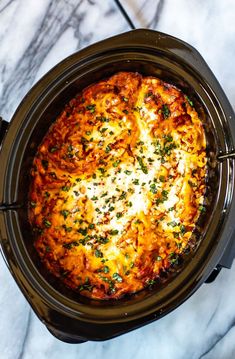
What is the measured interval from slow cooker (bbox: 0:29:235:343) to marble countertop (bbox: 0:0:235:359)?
32 centimetres

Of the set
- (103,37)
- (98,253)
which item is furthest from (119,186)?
(103,37)

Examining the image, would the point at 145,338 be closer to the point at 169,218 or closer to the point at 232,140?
the point at 169,218

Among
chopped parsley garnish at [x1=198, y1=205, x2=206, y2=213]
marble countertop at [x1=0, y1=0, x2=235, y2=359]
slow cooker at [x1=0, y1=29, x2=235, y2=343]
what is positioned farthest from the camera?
marble countertop at [x1=0, y1=0, x2=235, y2=359]

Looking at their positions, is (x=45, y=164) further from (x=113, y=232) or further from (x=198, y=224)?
(x=198, y=224)

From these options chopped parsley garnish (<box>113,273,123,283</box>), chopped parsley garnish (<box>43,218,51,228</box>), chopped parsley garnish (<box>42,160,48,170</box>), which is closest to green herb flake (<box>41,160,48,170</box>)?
chopped parsley garnish (<box>42,160,48,170</box>)

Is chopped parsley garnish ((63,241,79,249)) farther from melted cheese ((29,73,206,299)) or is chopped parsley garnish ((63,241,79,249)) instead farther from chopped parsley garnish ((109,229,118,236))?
chopped parsley garnish ((109,229,118,236))

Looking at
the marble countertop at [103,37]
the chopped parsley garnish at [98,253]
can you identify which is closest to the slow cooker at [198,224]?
the chopped parsley garnish at [98,253]

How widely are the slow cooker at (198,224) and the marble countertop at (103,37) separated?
32 cm

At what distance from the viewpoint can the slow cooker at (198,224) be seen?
1917 mm

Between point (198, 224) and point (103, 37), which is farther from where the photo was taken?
point (103, 37)

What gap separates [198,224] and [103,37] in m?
0.79

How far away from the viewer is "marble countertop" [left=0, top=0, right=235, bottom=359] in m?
2.30

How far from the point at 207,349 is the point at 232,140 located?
0.77 meters

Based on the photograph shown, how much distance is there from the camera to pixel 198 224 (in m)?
2.03
